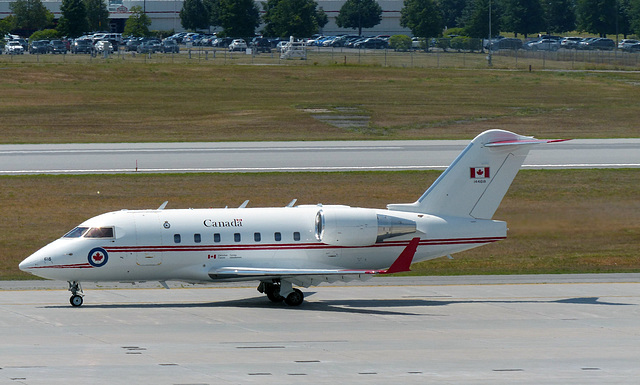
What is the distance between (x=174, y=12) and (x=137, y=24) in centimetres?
1558

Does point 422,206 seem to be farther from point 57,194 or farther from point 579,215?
point 57,194

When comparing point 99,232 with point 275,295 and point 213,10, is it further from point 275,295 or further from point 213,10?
point 213,10

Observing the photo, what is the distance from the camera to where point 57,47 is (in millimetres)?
141375

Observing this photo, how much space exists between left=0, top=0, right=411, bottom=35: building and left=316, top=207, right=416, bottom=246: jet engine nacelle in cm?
16295

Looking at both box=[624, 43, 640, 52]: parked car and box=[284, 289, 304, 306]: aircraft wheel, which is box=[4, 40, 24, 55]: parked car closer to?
box=[624, 43, 640, 52]: parked car

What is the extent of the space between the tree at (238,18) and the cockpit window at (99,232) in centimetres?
14104

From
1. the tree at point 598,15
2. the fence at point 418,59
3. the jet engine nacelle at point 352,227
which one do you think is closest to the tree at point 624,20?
the tree at point 598,15

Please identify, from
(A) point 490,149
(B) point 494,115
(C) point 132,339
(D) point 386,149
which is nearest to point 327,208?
(A) point 490,149

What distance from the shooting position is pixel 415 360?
23.0 metres

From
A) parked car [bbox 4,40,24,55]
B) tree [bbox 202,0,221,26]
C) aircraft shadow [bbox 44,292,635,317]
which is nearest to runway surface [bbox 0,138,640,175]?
aircraft shadow [bbox 44,292,635,317]

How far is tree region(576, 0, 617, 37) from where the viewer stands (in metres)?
179

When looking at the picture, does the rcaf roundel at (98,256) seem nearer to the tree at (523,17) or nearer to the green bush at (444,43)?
the green bush at (444,43)

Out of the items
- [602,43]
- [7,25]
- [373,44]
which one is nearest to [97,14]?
[7,25]

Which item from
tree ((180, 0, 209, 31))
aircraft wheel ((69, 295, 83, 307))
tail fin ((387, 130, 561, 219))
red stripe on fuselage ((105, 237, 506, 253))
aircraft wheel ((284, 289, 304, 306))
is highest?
tree ((180, 0, 209, 31))
